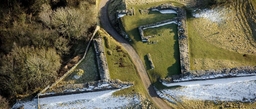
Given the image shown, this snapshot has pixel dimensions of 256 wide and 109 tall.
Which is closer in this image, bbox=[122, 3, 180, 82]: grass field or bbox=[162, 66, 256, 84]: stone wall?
bbox=[162, 66, 256, 84]: stone wall

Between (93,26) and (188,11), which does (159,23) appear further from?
(93,26)

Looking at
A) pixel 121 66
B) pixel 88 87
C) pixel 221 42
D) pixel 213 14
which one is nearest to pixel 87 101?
pixel 88 87

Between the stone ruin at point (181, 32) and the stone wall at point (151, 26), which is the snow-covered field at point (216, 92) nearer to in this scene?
the stone ruin at point (181, 32)

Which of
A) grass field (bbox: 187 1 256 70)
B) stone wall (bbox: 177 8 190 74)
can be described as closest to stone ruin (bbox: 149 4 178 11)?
stone wall (bbox: 177 8 190 74)

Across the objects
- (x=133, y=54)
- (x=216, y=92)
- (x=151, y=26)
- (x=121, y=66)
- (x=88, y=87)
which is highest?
(x=151, y=26)

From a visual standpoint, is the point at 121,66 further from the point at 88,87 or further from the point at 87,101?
the point at 87,101

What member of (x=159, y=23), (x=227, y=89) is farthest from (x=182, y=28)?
(x=227, y=89)

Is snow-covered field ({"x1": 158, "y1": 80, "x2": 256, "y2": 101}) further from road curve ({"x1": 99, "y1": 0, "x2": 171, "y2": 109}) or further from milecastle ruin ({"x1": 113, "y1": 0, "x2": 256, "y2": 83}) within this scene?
milecastle ruin ({"x1": 113, "y1": 0, "x2": 256, "y2": 83})
